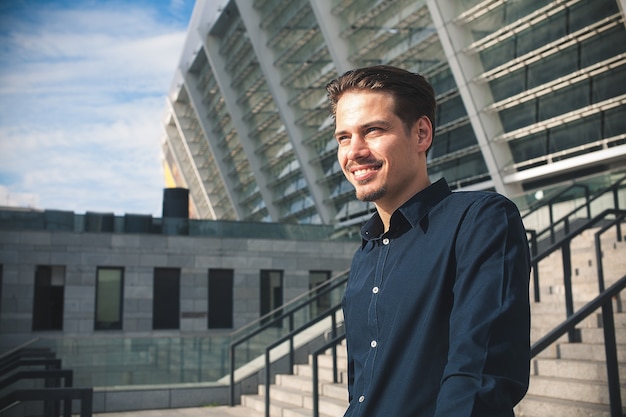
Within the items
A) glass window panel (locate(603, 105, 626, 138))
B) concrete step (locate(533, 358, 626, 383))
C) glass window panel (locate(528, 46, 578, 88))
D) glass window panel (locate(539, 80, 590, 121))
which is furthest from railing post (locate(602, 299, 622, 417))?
glass window panel (locate(528, 46, 578, 88))

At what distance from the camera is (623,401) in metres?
5.96

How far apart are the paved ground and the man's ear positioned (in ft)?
34.4

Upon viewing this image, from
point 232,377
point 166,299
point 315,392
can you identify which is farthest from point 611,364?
point 166,299

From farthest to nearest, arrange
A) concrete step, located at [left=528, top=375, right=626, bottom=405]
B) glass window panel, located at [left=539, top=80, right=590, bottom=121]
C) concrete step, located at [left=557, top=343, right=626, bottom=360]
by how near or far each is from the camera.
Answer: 1. glass window panel, located at [left=539, top=80, right=590, bottom=121]
2. concrete step, located at [left=557, top=343, right=626, bottom=360]
3. concrete step, located at [left=528, top=375, right=626, bottom=405]

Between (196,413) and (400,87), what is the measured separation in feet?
37.3

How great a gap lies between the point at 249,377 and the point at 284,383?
4.98ft

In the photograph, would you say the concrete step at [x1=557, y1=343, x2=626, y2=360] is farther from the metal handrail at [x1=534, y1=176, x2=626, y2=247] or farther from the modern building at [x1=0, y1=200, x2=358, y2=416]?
the modern building at [x1=0, y1=200, x2=358, y2=416]

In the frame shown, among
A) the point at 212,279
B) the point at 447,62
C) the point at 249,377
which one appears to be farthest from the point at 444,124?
the point at 249,377

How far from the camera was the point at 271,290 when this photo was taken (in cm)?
2522

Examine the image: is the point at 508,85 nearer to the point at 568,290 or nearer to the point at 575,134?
the point at 575,134

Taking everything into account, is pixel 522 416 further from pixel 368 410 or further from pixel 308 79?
pixel 308 79

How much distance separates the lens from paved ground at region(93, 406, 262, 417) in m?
12.1

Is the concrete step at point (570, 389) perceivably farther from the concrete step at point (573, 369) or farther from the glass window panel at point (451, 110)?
the glass window panel at point (451, 110)

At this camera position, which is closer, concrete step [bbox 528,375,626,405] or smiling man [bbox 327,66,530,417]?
smiling man [bbox 327,66,530,417]
